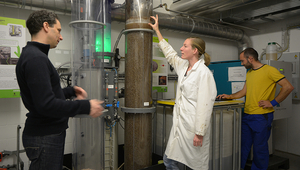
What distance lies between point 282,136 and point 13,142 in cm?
479

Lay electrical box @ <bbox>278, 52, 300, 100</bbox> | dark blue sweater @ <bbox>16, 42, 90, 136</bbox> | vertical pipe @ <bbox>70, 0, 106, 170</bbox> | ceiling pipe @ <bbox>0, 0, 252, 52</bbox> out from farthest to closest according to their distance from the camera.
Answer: electrical box @ <bbox>278, 52, 300, 100</bbox> < ceiling pipe @ <bbox>0, 0, 252, 52</bbox> < vertical pipe @ <bbox>70, 0, 106, 170</bbox> < dark blue sweater @ <bbox>16, 42, 90, 136</bbox>

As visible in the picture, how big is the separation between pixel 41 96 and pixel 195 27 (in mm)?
3324

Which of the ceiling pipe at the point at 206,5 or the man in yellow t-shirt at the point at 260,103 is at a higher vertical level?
the ceiling pipe at the point at 206,5

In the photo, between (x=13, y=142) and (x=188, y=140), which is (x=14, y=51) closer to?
(x=13, y=142)

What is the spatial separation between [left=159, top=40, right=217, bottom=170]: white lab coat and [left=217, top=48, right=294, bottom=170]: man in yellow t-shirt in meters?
1.13

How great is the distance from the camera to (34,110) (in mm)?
1227

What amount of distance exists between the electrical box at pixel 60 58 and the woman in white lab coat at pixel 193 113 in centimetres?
159

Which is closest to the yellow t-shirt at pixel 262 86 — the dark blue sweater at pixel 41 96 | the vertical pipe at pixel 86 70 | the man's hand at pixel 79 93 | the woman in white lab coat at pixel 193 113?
the woman in white lab coat at pixel 193 113

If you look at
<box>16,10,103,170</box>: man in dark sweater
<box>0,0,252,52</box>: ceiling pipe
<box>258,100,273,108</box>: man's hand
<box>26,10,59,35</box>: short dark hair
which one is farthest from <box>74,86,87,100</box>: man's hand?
<box>258,100,273,108</box>: man's hand

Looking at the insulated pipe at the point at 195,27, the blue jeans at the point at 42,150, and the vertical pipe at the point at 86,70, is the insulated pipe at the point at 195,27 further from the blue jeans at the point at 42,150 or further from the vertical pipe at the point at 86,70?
the blue jeans at the point at 42,150

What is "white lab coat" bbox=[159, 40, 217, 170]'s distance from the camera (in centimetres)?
195

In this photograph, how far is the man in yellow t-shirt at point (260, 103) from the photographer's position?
281 cm

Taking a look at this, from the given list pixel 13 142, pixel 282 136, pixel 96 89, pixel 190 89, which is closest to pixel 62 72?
pixel 13 142

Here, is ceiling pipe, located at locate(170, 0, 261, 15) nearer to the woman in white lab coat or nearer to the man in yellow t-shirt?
the man in yellow t-shirt
